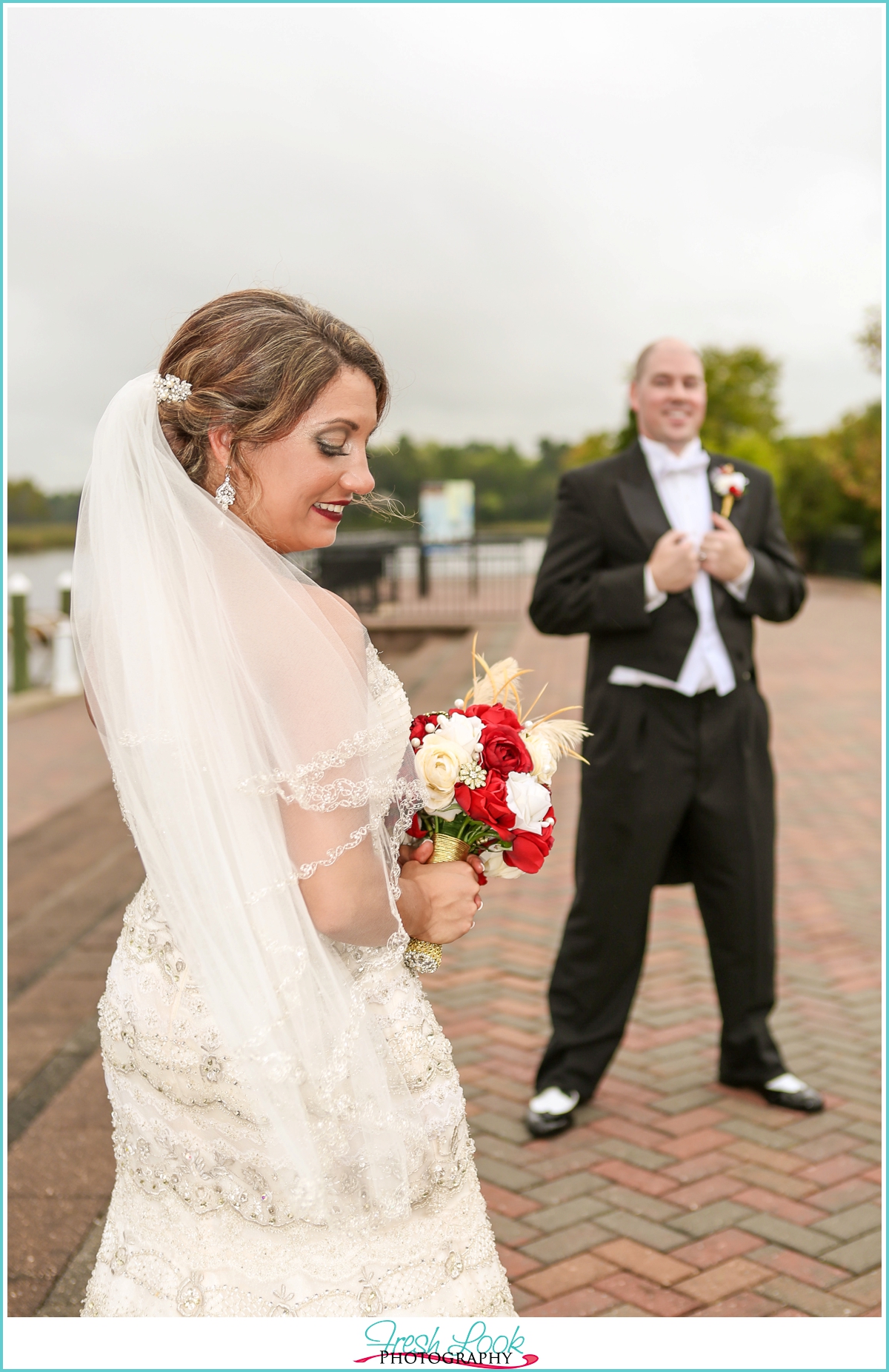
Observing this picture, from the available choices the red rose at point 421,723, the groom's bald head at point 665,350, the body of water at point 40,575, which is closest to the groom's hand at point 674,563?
the groom's bald head at point 665,350

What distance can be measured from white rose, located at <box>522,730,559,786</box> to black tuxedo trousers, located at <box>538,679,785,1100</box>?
170 cm

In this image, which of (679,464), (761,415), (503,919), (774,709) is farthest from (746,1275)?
(761,415)

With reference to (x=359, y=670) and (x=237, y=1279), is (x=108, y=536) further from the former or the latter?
(x=237, y=1279)

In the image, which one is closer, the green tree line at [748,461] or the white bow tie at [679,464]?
the white bow tie at [679,464]

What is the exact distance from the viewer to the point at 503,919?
247 inches

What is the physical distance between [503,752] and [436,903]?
271 mm

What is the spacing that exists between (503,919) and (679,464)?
10.1 ft

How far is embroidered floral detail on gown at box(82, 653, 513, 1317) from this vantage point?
177cm

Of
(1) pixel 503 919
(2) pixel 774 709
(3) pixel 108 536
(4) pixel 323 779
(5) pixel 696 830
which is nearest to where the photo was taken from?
(4) pixel 323 779

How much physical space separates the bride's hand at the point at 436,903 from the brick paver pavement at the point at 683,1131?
1.47m

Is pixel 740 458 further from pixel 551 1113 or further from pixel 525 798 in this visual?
pixel 525 798

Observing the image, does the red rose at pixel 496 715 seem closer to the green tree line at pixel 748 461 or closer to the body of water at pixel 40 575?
the green tree line at pixel 748 461

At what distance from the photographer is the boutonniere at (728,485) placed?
388 cm

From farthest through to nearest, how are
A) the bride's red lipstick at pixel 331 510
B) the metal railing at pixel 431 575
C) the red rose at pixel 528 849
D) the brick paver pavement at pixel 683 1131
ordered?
the metal railing at pixel 431 575 < the brick paver pavement at pixel 683 1131 < the red rose at pixel 528 849 < the bride's red lipstick at pixel 331 510
